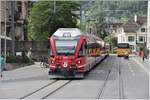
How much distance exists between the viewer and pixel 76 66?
32.2m

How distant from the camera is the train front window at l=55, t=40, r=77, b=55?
32.5 metres

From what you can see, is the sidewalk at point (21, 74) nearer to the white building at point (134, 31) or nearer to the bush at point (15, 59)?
the bush at point (15, 59)

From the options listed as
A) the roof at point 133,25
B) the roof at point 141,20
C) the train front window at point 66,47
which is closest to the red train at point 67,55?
the train front window at point 66,47

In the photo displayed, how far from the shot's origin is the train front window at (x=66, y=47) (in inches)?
1281

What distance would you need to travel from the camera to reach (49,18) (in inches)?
2832

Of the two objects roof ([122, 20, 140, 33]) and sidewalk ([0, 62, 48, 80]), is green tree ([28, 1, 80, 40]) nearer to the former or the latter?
sidewalk ([0, 62, 48, 80])

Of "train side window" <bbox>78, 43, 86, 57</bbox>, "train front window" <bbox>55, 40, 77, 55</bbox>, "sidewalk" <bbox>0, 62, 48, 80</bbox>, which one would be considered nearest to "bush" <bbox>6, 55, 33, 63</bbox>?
"sidewalk" <bbox>0, 62, 48, 80</bbox>

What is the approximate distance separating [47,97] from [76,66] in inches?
483

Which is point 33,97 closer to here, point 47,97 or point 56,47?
point 47,97

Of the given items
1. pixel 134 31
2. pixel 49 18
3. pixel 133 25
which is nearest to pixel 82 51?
pixel 49 18

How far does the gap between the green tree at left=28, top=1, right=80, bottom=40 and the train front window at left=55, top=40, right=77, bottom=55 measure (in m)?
38.3

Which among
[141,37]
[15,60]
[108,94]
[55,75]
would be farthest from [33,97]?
[141,37]

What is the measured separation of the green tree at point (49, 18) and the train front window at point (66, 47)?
3834 centimetres

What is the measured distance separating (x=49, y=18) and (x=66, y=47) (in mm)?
39582
